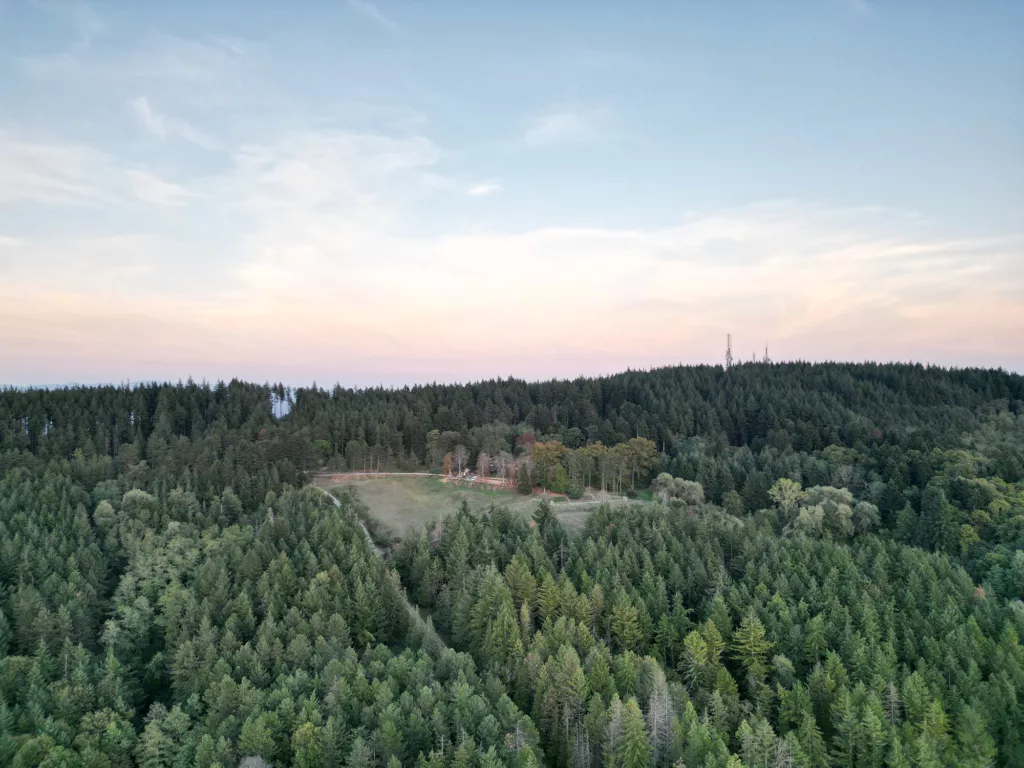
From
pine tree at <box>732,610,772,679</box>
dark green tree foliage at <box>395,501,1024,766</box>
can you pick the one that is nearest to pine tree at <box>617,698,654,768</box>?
dark green tree foliage at <box>395,501,1024,766</box>

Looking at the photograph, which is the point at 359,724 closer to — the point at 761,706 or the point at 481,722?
the point at 481,722

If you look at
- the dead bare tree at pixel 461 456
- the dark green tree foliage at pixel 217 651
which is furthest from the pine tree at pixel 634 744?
the dead bare tree at pixel 461 456

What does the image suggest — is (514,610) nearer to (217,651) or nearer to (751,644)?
(751,644)

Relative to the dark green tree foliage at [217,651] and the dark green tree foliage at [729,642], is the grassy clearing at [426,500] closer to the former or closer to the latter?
the dark green tree foliage at [217,651]

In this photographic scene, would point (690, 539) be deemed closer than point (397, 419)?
Yes

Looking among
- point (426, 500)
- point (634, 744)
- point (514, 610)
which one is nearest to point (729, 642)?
point (634, 744)

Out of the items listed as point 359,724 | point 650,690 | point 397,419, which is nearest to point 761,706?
point 650,690
